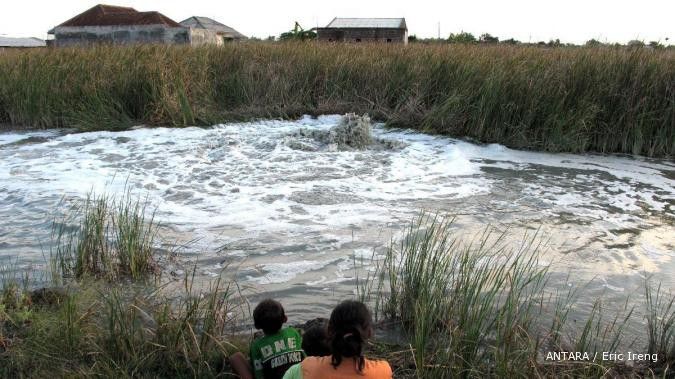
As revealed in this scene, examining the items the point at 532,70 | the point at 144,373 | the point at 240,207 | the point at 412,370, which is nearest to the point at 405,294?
the point at 412,370

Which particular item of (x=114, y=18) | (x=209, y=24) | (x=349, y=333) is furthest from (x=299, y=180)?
(x=209, y=24)

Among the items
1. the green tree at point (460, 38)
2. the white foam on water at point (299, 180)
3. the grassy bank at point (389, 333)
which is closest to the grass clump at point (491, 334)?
the grassy bank at point (389, 333)

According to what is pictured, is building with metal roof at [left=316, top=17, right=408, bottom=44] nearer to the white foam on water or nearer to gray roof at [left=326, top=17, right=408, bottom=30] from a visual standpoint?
gray roof at [left=326, top=17, right=408, bottom=30]

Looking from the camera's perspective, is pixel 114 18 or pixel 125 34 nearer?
pixel 125 34

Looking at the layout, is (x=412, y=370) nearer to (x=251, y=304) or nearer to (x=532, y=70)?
(x=251, y=304)

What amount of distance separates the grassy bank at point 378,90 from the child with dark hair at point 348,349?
7860mm

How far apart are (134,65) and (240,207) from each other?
20.2 ft

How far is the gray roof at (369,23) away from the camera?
1506 inches

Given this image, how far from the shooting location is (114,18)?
3553 centimetres

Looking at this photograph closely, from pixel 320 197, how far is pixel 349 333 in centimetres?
450

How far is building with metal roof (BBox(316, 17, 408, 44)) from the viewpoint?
3678 cm

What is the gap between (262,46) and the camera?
13.3 m

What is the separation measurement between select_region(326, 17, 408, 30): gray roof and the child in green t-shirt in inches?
1441

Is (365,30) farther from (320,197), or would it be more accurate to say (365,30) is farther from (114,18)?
(320,197)
